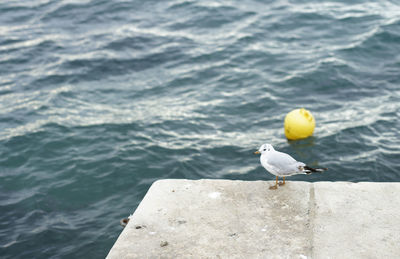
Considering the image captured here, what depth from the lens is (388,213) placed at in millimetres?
4832

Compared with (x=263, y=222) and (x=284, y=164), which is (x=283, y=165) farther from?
(x=263, y=222)

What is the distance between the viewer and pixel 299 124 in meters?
9.12

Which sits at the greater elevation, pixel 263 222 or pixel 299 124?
pixel 263 222

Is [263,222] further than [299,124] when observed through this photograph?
No

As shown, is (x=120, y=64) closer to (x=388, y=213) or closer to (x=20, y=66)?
(x=20, y=66)

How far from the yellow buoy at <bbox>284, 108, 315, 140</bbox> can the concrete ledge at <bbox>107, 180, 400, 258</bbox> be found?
12.4ft

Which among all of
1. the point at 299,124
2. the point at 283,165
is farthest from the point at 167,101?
the point at 283,165

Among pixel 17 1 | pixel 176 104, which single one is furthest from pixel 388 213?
pixel 17 1

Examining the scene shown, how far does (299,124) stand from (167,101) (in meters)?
3.55

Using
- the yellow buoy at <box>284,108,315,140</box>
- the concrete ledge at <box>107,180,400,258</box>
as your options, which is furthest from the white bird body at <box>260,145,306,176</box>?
the yellow buoy at <box>284,108,315,140</box>

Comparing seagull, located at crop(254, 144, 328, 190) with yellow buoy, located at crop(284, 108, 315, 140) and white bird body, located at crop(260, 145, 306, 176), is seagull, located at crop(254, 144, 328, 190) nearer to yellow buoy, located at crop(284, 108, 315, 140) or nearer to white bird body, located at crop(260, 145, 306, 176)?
white bird body, located at crop(260, 145, 306, 176)

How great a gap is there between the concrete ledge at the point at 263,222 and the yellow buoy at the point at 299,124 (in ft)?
12.4

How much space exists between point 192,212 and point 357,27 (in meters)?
11.4

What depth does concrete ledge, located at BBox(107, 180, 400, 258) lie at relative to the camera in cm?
441
